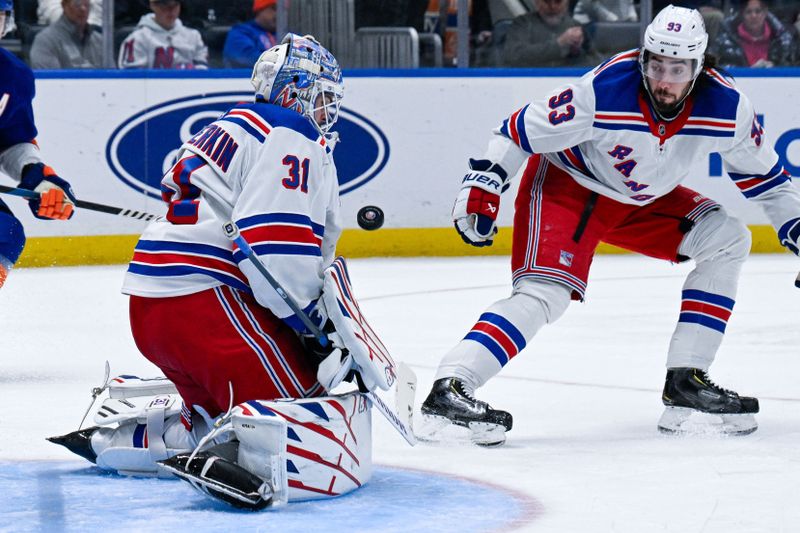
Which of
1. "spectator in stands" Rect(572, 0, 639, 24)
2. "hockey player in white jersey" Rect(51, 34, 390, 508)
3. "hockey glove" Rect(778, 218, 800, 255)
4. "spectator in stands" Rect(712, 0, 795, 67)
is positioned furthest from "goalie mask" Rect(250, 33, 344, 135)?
"spectator in stands" Rect(712, 0, 795, 67)

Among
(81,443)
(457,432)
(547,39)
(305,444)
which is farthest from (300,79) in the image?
(547,39)

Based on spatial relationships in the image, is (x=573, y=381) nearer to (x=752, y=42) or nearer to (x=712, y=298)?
(x=712, y=298)

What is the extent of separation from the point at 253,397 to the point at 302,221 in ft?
1.09

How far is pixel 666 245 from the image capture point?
3.56 meters

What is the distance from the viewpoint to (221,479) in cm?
246

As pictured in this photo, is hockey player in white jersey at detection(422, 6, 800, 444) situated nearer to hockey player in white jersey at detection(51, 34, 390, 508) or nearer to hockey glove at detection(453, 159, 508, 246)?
hockey glove at detection(453, 159, 508, 246)

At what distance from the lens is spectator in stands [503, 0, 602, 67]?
6914 mm

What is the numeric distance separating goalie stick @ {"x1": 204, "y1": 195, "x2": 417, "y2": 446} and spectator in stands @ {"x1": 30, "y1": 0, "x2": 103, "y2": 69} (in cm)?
411

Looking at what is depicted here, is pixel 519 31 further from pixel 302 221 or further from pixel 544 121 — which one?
pixel 302 221

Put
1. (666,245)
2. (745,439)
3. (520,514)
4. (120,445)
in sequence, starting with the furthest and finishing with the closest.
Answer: (666,245)
(745,439)
(120,445)
(520,514)

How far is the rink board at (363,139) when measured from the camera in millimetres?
6512

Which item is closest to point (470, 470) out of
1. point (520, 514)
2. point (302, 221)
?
point (520, 514)

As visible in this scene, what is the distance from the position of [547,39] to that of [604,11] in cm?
30

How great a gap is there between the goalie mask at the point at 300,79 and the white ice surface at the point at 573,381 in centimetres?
72
